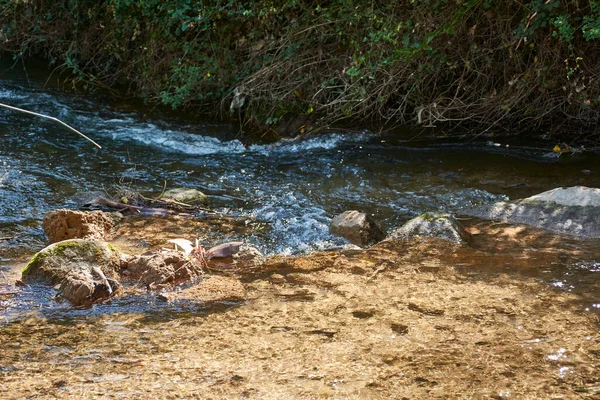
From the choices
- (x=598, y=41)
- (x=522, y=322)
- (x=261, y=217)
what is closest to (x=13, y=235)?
(x=261, y=217)

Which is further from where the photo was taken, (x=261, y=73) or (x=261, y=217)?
(x=261, y=73)

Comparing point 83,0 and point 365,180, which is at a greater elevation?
point 83,0

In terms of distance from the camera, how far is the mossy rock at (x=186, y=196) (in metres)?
6.13

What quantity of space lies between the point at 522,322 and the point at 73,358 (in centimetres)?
221

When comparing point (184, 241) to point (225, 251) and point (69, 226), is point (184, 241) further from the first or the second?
point (69, 226)

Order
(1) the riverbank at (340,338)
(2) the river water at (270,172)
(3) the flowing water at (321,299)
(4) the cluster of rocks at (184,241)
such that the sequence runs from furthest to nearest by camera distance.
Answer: (2) the river water at (270,172)
(4) the cluster of rocks at (184,241)
(3) the flowing water at (321,299)
(1) the riverbank at (340,338)

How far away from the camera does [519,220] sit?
5.55 m

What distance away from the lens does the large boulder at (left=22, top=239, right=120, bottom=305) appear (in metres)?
4.04

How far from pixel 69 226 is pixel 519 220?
11.1ft

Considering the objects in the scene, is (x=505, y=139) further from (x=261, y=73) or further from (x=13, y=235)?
(x=13, y=235)

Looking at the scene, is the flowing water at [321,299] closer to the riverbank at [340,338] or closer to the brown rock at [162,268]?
the riverbank at [340,338]

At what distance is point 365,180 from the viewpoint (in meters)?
6.91

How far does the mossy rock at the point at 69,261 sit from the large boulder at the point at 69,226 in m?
0.66

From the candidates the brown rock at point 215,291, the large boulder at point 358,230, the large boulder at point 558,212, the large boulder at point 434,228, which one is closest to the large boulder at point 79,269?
the brown rock at point 215,291
